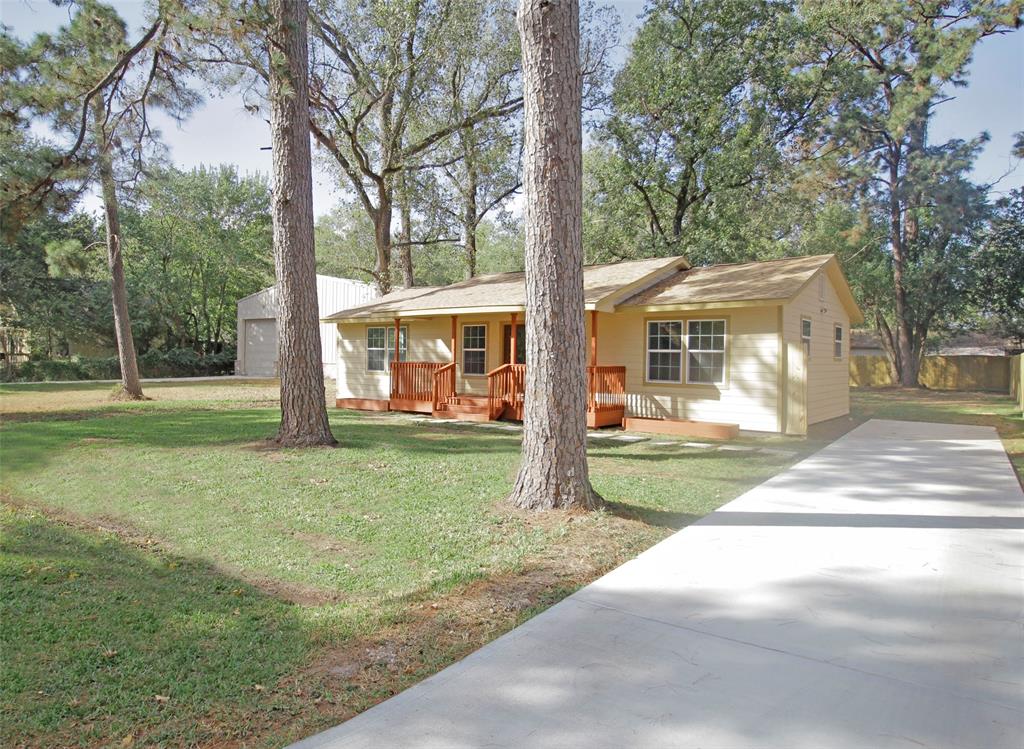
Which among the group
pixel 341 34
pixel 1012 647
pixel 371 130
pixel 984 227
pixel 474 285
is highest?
pixel 341 34

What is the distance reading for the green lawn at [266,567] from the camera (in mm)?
2402

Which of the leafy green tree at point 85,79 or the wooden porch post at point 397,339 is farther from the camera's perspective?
the wooden porch post at point 397,339

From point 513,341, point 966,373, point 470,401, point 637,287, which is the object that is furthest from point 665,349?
point 966,373

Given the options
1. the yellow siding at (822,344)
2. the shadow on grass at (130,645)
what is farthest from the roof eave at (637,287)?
the shadow on grass at (130,645)

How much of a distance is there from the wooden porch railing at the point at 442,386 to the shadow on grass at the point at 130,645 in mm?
9186

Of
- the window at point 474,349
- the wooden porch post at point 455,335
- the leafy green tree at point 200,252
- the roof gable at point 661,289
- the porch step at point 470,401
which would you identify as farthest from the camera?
the leafy green tree at point 200,252

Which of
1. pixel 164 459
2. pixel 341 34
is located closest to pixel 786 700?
pixel 164 459

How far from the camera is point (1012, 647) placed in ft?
9.59

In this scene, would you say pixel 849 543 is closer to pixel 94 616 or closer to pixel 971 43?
pixel 94 616

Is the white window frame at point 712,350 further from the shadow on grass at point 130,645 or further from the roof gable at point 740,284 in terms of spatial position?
the shadow on grass at point 130,645

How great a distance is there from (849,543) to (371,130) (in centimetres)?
1966

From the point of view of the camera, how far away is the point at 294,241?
26.7ft

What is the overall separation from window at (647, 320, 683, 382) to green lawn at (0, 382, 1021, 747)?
10.5 feet

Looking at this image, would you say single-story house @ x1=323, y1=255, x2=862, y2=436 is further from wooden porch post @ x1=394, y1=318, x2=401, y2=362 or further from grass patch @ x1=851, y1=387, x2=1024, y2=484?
grass patch @ x1=851, y1=387, x2=1024, y2=484
